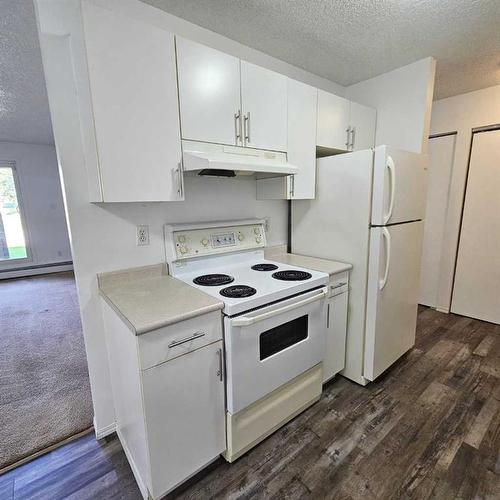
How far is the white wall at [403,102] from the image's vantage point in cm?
231

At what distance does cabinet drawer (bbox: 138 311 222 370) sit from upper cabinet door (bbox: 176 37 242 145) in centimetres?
95

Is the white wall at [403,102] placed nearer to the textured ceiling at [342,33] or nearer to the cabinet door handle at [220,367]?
the textured ceiling at [342,33]

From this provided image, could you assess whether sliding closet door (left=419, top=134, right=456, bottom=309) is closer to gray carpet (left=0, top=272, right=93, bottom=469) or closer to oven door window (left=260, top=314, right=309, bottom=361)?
oven door window (left=260, top=314, right=309, bottom=361)

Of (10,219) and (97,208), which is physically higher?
(97,208)

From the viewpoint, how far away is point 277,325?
1.50 metres

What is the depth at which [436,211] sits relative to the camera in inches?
130

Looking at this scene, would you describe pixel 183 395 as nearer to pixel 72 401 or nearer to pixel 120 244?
pixel 120 244

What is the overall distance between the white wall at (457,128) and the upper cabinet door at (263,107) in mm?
2348

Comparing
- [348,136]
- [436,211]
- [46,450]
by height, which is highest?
[348,136]

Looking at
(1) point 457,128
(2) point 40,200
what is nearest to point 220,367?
(1) point 457,128

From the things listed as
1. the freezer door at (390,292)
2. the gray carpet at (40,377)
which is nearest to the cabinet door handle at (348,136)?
the freezer door at (390,292)

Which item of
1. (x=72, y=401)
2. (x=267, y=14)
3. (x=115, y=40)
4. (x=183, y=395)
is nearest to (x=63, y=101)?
(x=115, y=40)

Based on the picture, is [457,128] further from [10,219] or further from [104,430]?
[10,219]

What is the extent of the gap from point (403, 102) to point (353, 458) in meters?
2.71
